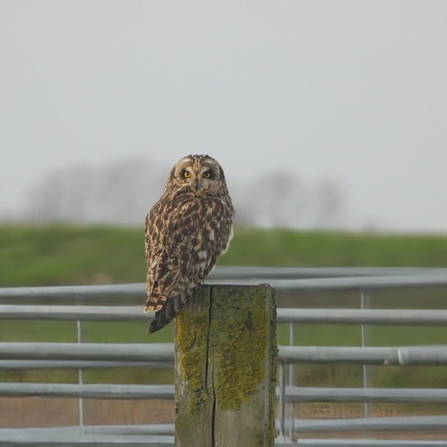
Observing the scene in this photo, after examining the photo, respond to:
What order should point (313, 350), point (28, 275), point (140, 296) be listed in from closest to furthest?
point (313, 350)
point (140, 296)
point (28, 275)

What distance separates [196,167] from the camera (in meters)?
5.56

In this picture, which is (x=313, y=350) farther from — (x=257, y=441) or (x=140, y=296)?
(x=140, y=296)

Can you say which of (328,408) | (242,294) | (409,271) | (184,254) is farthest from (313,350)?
(409,271)

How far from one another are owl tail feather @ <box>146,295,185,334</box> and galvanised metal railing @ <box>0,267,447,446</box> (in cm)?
36

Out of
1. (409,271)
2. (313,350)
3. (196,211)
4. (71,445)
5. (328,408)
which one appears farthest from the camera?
(409,271)

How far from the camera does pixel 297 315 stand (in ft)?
15.8

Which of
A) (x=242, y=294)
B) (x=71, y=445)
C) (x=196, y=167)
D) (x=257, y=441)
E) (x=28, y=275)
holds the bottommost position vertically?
(x=28, y=275)

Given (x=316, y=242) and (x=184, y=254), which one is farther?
(x=316, y=242)

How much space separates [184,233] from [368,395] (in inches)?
45.0

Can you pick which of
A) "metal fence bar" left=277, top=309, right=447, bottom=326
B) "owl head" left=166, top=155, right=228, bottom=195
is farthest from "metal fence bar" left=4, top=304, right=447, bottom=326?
"owl head" left=166, top=155, right=228, bottom=195

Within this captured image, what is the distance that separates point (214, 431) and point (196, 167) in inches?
84.1

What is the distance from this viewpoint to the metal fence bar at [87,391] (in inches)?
207

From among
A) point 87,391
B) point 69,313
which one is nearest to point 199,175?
point 69,313

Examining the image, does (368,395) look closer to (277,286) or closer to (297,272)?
(277,286)
